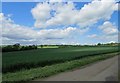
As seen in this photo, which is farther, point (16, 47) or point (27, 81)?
point (16, 47)

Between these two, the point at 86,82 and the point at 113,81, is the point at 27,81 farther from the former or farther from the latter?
the point at 113,81

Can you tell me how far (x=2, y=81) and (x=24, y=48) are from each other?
7210cm

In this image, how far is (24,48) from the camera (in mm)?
84312

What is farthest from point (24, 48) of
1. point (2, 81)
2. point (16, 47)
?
point (2, 81)

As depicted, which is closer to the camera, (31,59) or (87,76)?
(87,76)

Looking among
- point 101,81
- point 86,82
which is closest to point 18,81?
point 86,82

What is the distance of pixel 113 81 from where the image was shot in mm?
12758

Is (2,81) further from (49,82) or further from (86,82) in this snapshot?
(86,82)

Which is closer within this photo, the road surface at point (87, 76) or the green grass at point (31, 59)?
the road surface at point (87, 76)

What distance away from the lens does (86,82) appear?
1227 centimetres

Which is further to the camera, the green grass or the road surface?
the green grass

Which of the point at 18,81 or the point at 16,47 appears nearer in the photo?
the point at 18,81

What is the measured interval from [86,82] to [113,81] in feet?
5.09

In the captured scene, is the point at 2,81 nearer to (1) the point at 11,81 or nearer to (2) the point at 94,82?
(1) the point at 11,81
